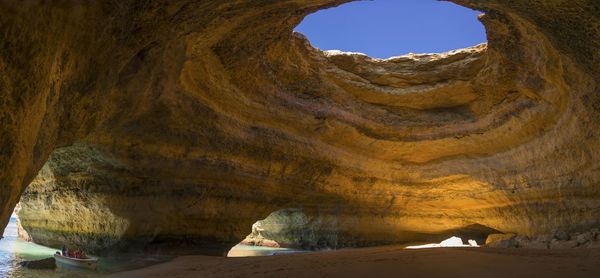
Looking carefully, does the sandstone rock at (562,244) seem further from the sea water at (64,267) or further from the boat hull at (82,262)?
the boat hull at (82,262)

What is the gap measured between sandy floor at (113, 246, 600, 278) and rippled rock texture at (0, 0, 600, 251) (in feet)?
9.74

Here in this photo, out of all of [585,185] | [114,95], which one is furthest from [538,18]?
[114,95]

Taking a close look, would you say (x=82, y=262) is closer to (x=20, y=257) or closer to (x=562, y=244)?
(x=20, y=257)

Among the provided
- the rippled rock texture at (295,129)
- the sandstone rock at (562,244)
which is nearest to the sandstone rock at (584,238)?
the sandstone rock at (562,244)

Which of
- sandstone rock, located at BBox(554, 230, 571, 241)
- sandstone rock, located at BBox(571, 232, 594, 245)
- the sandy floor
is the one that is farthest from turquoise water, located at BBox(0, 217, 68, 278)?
sandstone rock, located at BBox(554, 230, 571, 241)

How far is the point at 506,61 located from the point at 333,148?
4995 mm

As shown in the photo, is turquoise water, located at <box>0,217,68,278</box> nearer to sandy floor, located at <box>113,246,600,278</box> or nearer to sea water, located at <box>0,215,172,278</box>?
sea water, located at <box>0,215,172,278</box>

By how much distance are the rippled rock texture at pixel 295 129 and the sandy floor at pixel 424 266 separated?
9.74 ft

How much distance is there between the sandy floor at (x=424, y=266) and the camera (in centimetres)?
528

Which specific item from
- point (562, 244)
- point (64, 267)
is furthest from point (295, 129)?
point (562, 244)

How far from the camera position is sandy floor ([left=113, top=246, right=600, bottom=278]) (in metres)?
5.28

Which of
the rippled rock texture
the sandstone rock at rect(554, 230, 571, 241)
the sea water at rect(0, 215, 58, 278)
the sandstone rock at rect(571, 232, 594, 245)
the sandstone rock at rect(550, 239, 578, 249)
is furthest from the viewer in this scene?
the sandstone rock at rect(554, 230, 571, 241)

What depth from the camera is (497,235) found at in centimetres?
1416

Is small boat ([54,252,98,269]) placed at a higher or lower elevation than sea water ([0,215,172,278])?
higher
